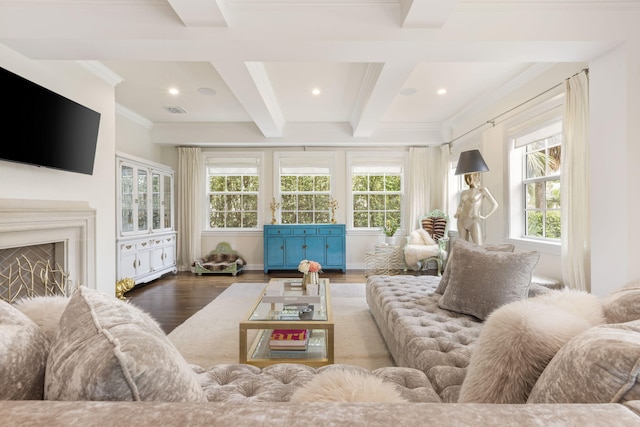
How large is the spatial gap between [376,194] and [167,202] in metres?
3.86

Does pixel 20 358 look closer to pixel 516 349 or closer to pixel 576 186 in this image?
pixel 516 349

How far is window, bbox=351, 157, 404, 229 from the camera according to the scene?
6070 millimetres

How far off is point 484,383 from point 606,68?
→ 2.78 metres

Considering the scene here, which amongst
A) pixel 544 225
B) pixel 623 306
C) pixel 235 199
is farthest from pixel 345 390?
pixel 235 199

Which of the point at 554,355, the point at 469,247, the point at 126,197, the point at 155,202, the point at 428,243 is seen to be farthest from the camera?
the point at 428,243

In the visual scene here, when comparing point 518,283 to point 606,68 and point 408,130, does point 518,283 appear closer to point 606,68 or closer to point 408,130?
point 606,68

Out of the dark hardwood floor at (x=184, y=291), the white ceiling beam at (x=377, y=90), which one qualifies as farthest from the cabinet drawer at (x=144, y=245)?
the white ceiling beam at (x=377, y=90)

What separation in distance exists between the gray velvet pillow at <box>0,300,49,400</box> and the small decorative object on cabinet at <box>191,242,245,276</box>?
4.82 metres

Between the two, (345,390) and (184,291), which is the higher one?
(345,390)

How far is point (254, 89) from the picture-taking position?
3.34 metres

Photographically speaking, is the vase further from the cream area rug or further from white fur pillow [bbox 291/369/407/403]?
white fur pillow [bbox 291/369/407/403]

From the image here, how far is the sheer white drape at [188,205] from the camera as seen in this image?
5781mm

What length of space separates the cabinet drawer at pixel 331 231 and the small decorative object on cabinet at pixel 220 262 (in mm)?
1589

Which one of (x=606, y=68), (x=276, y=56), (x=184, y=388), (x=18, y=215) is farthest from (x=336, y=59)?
(x=18, y=215)
